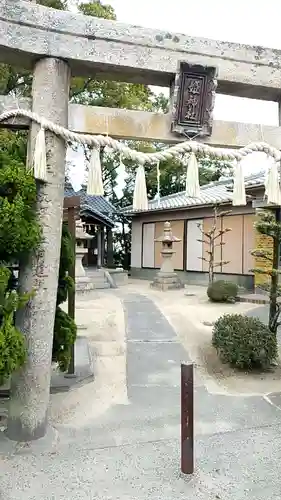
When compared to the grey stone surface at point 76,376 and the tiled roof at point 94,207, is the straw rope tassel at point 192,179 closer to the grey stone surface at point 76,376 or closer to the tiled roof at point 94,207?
the grey stone surface at point 76,376

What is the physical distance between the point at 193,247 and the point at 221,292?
621 centimetres

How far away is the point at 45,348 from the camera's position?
345 cm

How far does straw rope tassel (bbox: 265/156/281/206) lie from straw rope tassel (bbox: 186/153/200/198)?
620mm

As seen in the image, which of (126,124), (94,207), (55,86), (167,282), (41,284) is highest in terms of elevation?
(94,207)

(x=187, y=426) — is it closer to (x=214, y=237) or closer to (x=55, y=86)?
(x=55, y=86)

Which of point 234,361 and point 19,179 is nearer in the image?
point 19,179

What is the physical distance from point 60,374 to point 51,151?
290 cm

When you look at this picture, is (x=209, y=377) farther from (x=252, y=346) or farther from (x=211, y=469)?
(x=211, y=469)

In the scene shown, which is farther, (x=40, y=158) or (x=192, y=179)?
(x=192, y=179)

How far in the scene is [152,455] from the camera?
3199 mm

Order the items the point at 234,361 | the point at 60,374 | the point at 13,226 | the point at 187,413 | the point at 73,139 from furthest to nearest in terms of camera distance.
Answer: the point at 234,361 < the point at 60,374 < the point at 73,139 < the point at 13,226 < the point at 187,413

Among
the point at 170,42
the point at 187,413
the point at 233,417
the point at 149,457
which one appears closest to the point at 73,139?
the point at 170,42

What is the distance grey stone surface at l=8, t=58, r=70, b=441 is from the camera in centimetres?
339

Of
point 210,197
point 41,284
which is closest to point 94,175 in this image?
point 41,284
